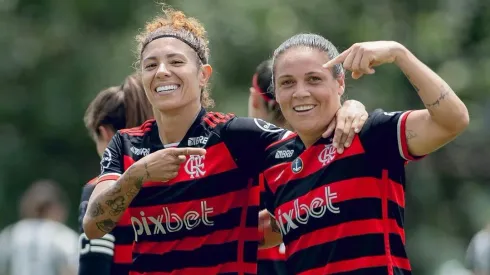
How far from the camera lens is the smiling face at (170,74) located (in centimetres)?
597

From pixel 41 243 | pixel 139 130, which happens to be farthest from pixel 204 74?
pixel 41 243

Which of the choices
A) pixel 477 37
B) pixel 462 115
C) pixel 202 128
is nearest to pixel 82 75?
pixel 477 37

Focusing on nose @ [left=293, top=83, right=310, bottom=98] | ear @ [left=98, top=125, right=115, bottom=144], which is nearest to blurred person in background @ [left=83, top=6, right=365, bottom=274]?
nose @ [left=293, top=83, right=310, bottom=98]

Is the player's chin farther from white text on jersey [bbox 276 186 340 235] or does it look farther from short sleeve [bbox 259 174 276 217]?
white text on jersey [bbox 276 186 340 235]

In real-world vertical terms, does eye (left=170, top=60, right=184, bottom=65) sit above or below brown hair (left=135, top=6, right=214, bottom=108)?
below

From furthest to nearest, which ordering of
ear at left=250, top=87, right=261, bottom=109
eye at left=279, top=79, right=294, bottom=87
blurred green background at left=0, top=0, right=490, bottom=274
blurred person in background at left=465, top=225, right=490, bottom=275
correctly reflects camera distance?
blurred green background at left=0, top=0, right=490, bottom=274
blurred person in background at left=465, top=225, right=490, bottom=275
ear at left=250, top=87, right=261, bottom=109
eye at left=279, top=79, right=294, bottom=87

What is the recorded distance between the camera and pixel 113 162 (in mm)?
6098

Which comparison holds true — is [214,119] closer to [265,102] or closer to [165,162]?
[165,162]

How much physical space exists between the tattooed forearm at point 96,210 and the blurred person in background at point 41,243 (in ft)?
15.1

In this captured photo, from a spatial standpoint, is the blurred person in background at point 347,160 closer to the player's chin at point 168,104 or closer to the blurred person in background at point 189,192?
the blurred person in background at point 189,192

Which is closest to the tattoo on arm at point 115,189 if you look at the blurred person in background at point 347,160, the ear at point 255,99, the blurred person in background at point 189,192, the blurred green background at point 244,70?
the blurred person in background at point 189,192

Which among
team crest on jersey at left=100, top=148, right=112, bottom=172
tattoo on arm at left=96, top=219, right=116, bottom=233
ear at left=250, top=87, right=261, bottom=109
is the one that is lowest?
tattoo on arm at left=96, top=219, right=116, bottom=233

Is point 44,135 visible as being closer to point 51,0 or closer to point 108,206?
point 51,0

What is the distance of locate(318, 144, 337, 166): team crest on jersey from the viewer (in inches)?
214
